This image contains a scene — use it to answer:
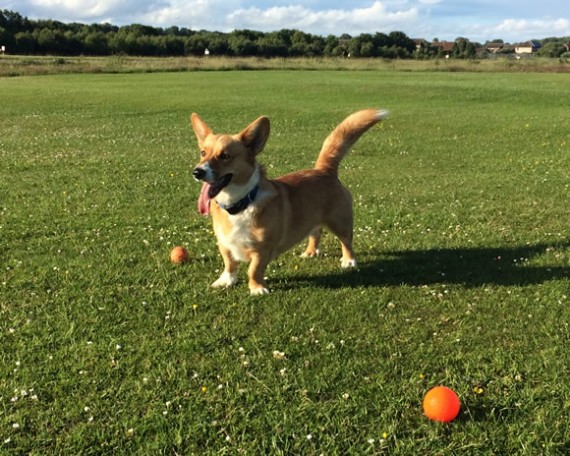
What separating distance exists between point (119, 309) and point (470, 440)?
339 cm

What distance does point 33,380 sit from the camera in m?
3.99

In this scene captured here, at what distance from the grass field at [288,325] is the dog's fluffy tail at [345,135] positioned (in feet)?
3.90

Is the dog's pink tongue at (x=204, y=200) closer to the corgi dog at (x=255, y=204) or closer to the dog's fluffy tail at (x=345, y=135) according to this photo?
the corgi dog at (x=255, y=204)

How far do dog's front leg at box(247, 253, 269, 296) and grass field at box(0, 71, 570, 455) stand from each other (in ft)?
0.49

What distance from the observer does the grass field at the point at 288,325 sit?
3523 mm

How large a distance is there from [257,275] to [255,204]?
2.53ft

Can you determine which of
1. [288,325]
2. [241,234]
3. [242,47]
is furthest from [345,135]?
[242,47]

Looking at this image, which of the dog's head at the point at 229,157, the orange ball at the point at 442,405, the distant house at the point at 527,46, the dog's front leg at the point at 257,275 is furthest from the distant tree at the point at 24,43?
the distant house at the point at 527,46

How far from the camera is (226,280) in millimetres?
5672

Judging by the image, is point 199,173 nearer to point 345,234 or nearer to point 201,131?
point 201,131

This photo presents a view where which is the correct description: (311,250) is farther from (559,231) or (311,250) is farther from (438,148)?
(438,148)

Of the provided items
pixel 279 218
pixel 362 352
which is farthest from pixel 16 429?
pixel 279 218

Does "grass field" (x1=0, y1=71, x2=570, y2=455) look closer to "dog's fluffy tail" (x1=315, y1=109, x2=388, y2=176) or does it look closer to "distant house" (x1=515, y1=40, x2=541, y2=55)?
"dog's fluffy tail" (x1=315, y1=109, x2=388, y2=176)

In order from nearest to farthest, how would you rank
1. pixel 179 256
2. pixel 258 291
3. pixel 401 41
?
pixel 258 291 < pixel 179 256 < pixel 401 41
